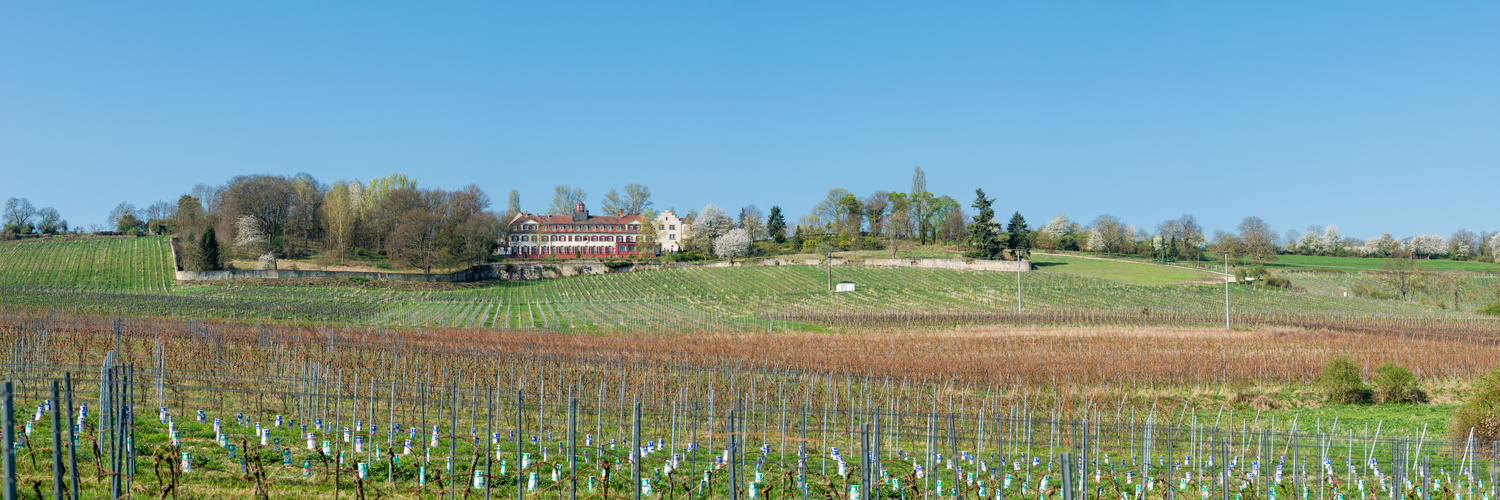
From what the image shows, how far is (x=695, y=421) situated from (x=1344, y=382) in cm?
1984

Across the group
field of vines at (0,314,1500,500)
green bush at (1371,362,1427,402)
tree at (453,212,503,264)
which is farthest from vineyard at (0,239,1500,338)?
green bush at (1371,362,1427,402)

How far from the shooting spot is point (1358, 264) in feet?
282

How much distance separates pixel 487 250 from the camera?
2948 inches

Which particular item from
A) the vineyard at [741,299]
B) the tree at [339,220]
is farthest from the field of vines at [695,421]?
the tree at [339,220]

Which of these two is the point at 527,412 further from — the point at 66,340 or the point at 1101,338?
the point at 1101,338

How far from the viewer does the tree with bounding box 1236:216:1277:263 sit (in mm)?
84812

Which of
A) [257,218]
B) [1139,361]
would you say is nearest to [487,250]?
[257,218]

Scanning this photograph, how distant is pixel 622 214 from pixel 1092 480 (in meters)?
104

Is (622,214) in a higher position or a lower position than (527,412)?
higher

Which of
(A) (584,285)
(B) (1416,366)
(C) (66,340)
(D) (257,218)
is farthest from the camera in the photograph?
(D) (257,218)

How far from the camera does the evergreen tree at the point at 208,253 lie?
2413 inches

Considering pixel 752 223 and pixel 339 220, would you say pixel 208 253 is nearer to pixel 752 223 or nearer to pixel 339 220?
pixel 339 220

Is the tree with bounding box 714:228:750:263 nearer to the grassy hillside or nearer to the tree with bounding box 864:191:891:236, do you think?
the tree with bounding box 864:191:891:236

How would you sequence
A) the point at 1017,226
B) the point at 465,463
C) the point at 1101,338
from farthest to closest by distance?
the point at 1017,226, the point at 1101,338, the point at 465,463
